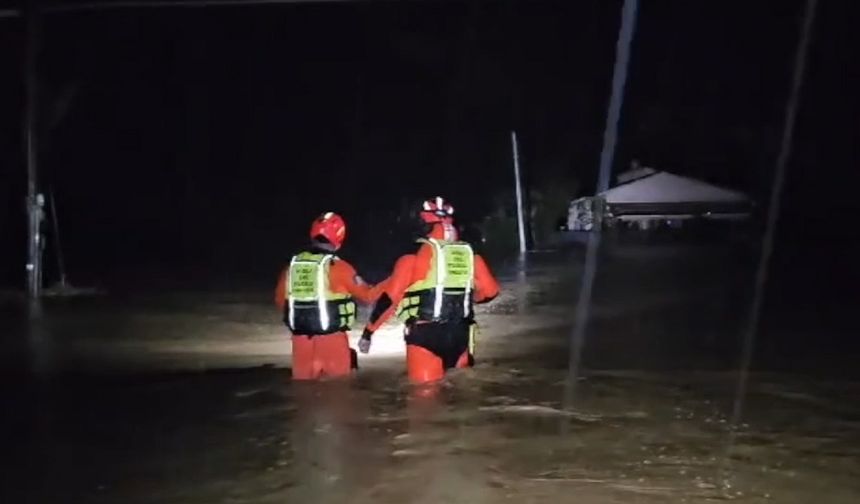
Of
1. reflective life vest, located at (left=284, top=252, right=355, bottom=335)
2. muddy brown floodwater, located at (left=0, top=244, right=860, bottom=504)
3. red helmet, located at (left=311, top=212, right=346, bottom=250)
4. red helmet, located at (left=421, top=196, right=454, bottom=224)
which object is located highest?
red helmet, located at (left=421, top=196, right=454, bottom=224)

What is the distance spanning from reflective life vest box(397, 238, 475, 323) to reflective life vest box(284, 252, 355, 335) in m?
0.56

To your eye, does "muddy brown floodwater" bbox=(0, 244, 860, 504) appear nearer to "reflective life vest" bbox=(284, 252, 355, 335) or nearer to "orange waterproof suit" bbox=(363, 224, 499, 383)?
"orange waterproof suit" bbox=(363, 224, 499, 383)

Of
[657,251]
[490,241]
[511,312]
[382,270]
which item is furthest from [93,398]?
[490,241]

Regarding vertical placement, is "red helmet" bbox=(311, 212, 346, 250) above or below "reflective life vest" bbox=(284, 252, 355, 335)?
above

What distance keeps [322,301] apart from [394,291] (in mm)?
630

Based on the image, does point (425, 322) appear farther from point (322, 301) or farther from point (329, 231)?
point (329, 231)

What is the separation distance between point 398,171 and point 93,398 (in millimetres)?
36653

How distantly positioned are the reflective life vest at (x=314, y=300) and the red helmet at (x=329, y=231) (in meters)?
0.15

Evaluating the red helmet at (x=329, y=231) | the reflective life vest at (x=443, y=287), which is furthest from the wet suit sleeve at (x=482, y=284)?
the red helmet at (x=329, y=231)

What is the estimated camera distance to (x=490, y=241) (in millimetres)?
44500

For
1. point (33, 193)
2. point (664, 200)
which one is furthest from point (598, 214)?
point (33, 193)

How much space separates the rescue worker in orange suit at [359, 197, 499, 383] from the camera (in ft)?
37.1

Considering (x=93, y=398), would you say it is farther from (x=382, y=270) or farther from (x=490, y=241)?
(x=490, y=241)

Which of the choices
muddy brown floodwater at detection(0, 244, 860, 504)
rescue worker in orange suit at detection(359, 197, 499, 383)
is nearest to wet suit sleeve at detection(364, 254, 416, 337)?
rescue worker in orange suit at detection(359, 197, 499, 383)
